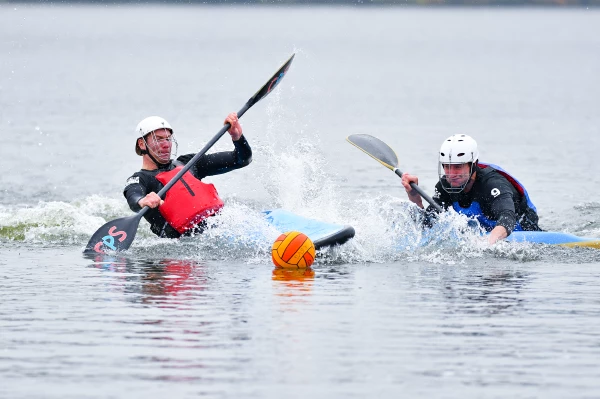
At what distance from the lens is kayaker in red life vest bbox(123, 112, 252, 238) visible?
13.1 meters

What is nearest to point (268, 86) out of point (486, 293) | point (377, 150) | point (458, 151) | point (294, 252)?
point (377, 150)

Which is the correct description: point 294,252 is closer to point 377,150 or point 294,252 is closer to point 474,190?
point 474,190

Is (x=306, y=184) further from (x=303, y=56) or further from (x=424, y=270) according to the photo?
(x=303, y=56)

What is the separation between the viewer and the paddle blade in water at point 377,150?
1443 cm

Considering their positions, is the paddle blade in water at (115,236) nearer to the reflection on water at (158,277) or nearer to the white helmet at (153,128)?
the reflection on water at (158,277)

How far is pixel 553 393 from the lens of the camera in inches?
298

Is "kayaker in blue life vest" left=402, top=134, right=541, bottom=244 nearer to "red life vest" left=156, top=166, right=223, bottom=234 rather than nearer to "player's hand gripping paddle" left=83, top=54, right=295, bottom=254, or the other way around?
"red life vest" left=156, top=166, right=223, bottom=234

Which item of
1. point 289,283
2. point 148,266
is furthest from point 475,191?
point 148,266

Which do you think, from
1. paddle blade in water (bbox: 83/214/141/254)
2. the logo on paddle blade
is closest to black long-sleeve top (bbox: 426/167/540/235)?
paddle blade in water (bbox: 83/214/141/254)

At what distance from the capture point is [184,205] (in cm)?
1313

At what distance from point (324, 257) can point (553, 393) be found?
5263 millimetres

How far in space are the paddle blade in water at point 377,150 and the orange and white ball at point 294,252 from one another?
2574 mm

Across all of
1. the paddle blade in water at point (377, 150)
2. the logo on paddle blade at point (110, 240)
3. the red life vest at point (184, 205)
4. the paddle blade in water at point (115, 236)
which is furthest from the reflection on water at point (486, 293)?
the logo on paddle blade at point (110, 240)

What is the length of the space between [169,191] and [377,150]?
286 centimetres
